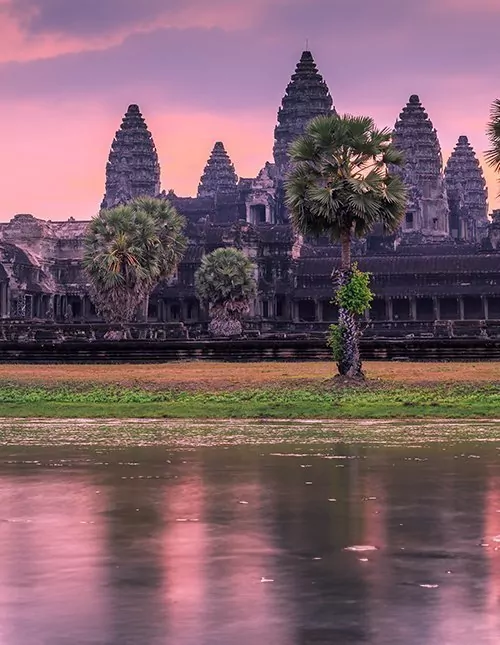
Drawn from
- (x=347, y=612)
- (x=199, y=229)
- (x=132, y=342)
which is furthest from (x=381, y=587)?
(x=199, y=229)

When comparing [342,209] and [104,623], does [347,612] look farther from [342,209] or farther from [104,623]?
[342,209]

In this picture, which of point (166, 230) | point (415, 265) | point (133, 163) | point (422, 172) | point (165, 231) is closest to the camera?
point (165, 231)

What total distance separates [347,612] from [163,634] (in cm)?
124

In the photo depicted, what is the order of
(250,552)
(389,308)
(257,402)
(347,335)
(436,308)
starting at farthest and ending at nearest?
(389,308)
(436,308)
(347,335)
(257,402)
(250,552)

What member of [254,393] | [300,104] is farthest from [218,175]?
[254,393]

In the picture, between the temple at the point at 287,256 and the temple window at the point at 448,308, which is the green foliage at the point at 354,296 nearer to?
the temple at the point at 287,256

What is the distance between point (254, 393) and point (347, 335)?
573 centimetres

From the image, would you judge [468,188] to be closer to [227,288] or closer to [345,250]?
[227,288]

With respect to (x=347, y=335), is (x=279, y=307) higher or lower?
higher

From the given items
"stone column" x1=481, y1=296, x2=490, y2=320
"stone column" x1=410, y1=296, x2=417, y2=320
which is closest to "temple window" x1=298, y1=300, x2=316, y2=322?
"stone column" x1=410, y1=296, x2=417, y2=320

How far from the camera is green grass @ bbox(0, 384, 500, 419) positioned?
2838 centimetres

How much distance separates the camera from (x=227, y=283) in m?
86.3

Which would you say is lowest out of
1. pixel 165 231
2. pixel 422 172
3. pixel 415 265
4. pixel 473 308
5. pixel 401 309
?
pixel 473 308

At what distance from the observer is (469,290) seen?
104250 millimetres
